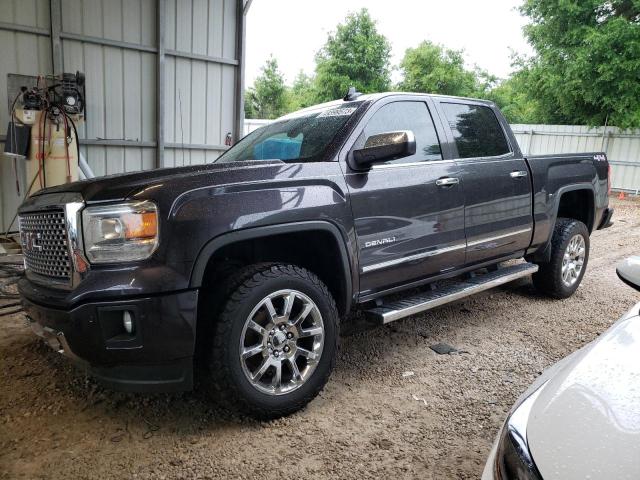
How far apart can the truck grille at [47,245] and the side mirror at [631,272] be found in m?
2.62

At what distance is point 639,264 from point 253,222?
6.01ft

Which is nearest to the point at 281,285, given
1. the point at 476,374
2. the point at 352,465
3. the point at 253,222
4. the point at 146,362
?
the point at 253,222

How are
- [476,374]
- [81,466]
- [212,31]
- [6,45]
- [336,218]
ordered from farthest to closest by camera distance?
[212,31] < [6,45] < [476,374] < [336,218] < [81,466]

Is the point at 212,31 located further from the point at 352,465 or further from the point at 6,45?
the point at 352,465

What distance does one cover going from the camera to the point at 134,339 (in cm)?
235

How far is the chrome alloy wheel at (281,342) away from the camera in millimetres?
2664

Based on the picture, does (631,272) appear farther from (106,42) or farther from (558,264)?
(106,42)

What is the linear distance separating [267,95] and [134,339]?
4338 cm

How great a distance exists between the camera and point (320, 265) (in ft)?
10.3

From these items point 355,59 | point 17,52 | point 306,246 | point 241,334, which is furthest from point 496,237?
point 355,59

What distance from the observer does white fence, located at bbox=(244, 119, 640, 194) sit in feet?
53.3

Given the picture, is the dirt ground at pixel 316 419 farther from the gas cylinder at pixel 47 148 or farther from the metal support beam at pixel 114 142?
the metal support beam at pixel 114 142

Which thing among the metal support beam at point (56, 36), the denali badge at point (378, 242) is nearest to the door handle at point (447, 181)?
the denali badge at point (378, 242)

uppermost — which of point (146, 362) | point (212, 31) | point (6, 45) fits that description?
point (212, 31)
